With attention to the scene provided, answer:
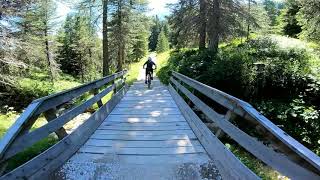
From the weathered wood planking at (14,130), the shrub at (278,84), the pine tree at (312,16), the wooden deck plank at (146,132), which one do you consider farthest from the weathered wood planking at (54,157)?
the pine tree at (312,16)

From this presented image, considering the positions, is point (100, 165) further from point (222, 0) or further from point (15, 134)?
point (222, 0)

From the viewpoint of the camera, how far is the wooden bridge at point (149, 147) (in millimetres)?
3520

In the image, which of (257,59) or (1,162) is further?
(257,59)

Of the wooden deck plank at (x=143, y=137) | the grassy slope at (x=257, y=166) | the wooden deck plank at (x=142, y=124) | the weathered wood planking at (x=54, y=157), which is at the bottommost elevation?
the grassy slope at (x=257, y=166)

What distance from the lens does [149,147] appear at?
650 centimetres

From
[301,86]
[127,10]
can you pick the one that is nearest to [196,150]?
[301,86]

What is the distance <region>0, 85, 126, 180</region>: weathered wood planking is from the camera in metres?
4.19

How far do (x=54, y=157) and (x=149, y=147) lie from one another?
6.30 feet

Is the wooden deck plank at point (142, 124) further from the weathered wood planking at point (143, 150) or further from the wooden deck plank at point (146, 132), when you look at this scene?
the weathered wood planking at point (143, 150)

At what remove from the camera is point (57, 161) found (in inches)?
205

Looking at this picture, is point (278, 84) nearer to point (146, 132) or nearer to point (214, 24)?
point (146, 132)

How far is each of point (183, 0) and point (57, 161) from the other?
2487cm

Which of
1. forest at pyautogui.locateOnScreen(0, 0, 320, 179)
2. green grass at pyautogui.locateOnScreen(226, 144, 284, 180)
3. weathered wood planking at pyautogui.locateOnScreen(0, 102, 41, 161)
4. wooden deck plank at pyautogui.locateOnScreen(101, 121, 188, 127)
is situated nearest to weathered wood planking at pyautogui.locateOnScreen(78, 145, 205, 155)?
forest at pyautogui.locateOnScreen(0, 0, 320, 179)

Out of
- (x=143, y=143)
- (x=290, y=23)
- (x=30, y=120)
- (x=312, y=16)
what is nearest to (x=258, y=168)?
(x=143, y=143)
